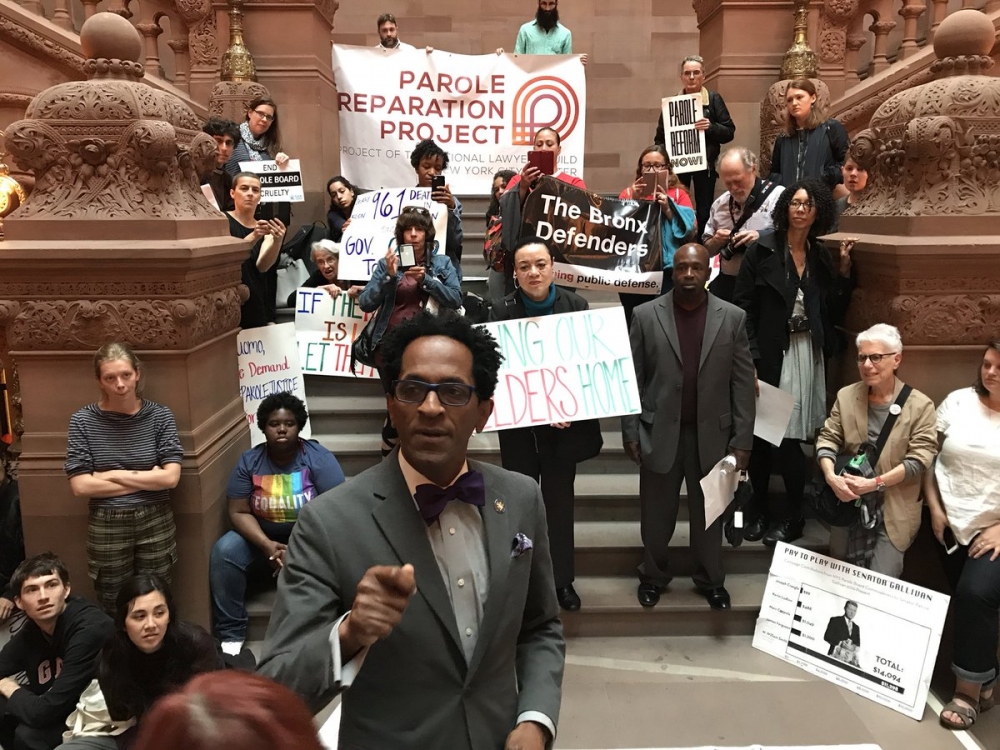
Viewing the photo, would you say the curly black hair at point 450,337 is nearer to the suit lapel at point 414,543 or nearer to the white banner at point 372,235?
the suit lapel at point 414,543

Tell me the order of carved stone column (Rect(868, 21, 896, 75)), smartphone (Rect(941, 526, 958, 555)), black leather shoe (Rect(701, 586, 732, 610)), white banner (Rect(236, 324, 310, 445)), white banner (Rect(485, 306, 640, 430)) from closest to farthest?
1. smartphone (Rect(941, 526, 958, 555))
2. white banner (Rect(485, 306, 640, 430))
3. black leather shoe (Rect(701, 586, 732, 610))
4. white banner (Rect(236, 324, 310, 445))
5. carved stone column (Rect(868, 21, 896, 75))

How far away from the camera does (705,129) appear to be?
739cm

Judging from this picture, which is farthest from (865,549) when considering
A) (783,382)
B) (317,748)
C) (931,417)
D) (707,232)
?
(317,748)

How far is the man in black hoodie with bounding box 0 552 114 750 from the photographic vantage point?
389cm

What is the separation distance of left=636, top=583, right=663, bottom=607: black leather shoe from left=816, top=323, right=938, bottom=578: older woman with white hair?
119 centimetres

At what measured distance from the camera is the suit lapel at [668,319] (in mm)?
4879

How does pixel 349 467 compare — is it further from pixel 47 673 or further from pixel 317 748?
pixel 317 748

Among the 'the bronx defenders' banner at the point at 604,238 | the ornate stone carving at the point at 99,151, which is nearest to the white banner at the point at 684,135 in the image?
the 'the bronx defenders' banner at the point at 604,238

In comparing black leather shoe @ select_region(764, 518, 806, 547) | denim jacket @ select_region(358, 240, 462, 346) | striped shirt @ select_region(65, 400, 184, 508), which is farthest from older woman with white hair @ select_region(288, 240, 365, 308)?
black leather shoe @ select_region(764, 518, 806, 547)

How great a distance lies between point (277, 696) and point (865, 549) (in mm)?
4377

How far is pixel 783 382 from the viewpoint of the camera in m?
5.34

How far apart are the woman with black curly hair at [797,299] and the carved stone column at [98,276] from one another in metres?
3.50

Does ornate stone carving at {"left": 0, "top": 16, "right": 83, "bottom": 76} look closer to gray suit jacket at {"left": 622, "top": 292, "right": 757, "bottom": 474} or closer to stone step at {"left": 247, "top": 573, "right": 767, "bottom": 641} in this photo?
stone step at {"left": 247, "top": 573, "right": 767, "bottom": 641}

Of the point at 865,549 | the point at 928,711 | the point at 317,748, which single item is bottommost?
the point at 928,711
